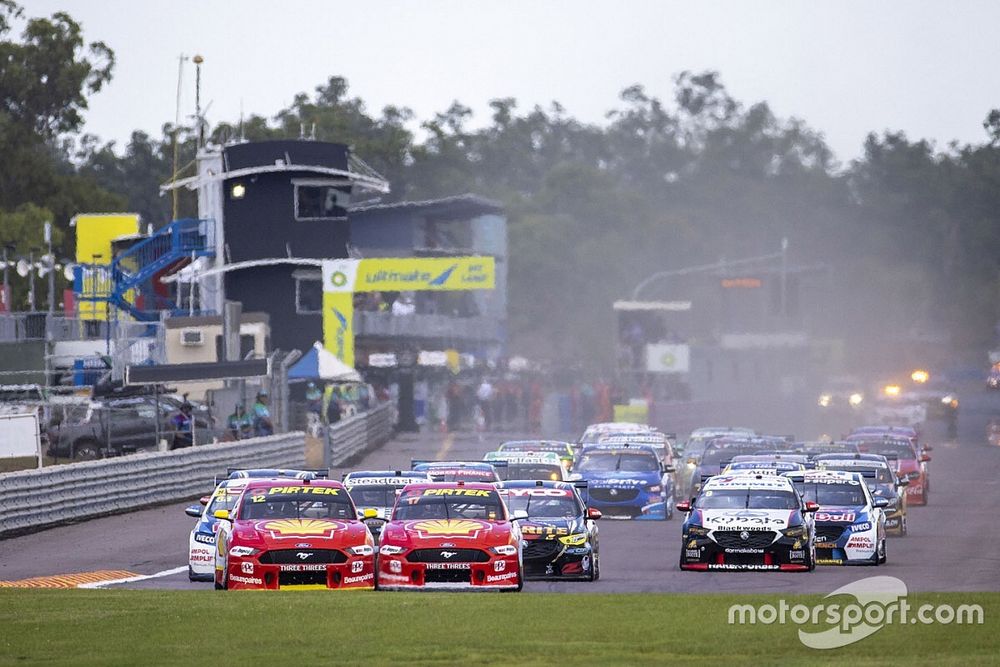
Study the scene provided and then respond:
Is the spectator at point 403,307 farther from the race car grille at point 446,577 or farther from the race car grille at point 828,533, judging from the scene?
the race car grille at point 446,577

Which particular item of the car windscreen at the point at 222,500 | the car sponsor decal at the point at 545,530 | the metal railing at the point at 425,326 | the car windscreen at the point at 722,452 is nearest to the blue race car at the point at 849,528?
the car sponsor decal at the point at 545,530

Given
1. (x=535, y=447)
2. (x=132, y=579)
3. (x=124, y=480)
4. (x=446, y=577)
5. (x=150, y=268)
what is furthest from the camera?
(x=150, y=268)

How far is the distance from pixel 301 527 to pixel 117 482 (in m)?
14.7

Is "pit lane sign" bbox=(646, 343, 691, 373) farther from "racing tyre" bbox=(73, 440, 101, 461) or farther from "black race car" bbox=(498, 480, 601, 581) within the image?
"black race car" bbox=(498, 480, 601, 581)

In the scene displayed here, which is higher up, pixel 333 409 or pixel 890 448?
pixel 333 409

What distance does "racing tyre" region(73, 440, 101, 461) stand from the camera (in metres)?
40.4

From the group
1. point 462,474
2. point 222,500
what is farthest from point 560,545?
point 222,500

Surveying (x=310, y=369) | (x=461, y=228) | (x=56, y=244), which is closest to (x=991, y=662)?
(x=310, y=369)

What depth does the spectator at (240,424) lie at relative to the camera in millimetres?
43938

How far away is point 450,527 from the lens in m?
21.1

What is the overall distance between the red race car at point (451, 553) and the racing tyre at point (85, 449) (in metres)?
20.4

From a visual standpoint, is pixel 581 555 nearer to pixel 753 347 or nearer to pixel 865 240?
pixel 753 347

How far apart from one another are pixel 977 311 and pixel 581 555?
119599mm

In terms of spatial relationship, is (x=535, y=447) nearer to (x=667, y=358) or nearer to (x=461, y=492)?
(x=461, y=492)
